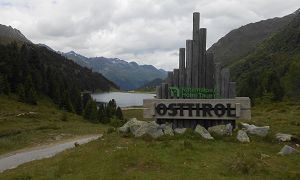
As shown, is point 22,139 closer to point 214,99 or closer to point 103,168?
point 214,99

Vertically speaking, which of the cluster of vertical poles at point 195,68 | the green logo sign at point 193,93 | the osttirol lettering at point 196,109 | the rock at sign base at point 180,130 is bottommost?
the rock at sign base at point 180,130

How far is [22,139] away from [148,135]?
15.6 meters

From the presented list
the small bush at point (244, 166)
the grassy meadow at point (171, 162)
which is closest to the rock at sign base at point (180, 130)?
the grassy meadow at point (171, 162)

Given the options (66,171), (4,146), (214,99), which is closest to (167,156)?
(66,171)

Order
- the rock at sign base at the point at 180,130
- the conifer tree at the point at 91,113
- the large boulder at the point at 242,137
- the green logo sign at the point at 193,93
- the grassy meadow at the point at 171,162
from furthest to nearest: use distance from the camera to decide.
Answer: the conifer tree at the point at 91,113 → the green logo sign at the point at 193,93 → the rock at sign base at the point at 180,130 → the large boulder at the point at 242,137 → the grassy meadow at the point at 171,162

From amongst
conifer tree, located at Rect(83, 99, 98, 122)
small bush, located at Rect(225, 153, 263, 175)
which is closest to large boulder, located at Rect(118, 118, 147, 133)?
small bush, located at Rect(225, 153, 263, 175)

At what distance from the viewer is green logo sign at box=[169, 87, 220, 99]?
2611cm

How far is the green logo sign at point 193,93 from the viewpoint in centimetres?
2611

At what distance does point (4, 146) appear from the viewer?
32.3m

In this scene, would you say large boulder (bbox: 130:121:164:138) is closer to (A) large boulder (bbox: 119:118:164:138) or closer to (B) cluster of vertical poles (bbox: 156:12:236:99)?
(A) large boulder (bbox: 119:118:164:138)

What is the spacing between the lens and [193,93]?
26.4 metres

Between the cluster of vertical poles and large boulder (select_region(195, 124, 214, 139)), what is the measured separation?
307 centimetres

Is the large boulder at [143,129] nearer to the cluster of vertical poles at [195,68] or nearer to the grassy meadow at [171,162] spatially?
the grassy meadow at [171,162]

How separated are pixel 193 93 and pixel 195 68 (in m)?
1.54
